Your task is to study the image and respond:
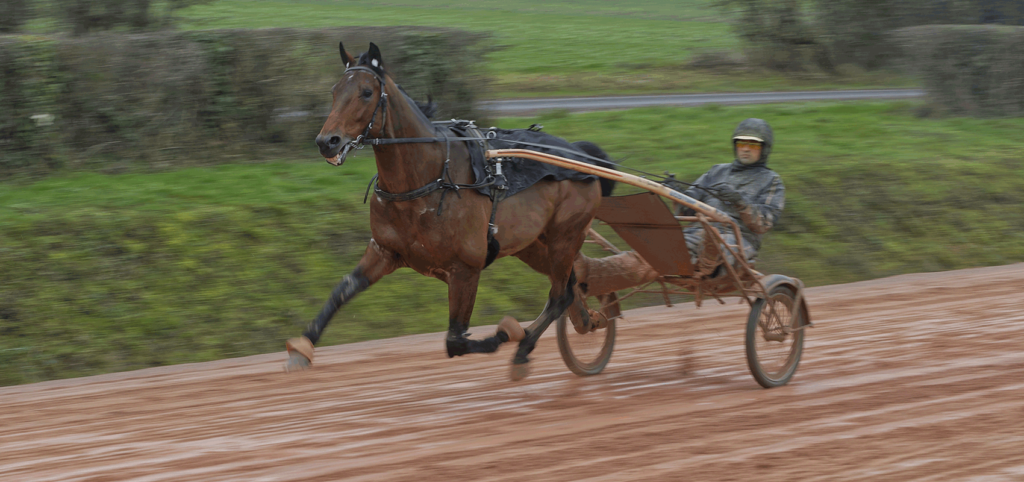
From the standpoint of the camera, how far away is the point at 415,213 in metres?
4.95

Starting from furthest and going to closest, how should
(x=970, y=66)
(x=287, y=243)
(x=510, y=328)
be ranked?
(x=970, y=66) < (x=287, y=243) < (x=510, y=328)

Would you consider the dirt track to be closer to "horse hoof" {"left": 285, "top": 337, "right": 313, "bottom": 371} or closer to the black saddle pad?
"horse hoof" {"left": 285, "top": 337, "right": 313, "bottom": 371}

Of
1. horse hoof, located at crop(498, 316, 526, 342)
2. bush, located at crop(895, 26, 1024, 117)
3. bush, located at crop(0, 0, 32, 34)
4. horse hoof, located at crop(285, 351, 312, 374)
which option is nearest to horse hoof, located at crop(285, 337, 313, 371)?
horse hoof, located at crop(285, 351, 312, 374)

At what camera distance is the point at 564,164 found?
18.0ft

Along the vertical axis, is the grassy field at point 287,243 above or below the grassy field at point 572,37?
below

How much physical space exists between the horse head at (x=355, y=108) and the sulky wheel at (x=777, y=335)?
2.28m

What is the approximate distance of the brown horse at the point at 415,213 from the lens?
474 centimetres

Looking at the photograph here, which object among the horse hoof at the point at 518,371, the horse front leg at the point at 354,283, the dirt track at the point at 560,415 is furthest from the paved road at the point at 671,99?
the horse front leg at the point at 354,283

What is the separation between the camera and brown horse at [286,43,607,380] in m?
4.74

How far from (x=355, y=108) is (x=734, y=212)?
235 centimetres

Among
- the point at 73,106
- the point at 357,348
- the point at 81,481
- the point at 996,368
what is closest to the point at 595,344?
the point at 357,348

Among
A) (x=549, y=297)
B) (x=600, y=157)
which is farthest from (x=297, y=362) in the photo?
(x=600, y=157)

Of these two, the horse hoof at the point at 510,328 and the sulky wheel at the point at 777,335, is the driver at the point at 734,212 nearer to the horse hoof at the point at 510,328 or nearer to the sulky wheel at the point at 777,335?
the sulky wheel at the point at 777,335

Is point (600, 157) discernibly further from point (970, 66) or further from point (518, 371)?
point (970, 66)
